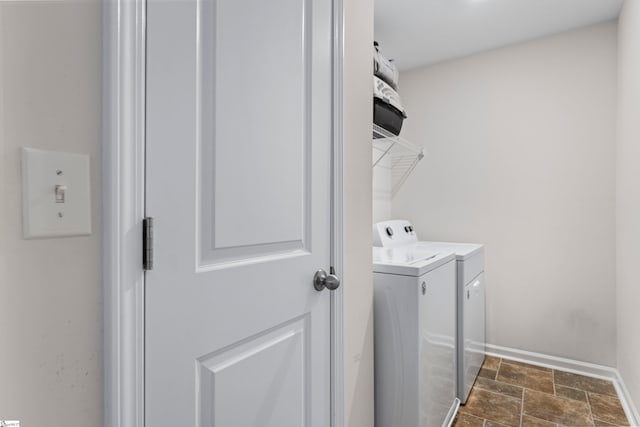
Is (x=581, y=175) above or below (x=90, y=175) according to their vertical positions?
above

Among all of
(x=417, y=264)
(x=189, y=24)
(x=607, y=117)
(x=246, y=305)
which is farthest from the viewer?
(x=607, y=117)

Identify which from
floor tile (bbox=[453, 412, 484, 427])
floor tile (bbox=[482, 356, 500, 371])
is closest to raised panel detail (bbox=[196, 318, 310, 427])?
floor tile (bbox=[453, 412, 484, 427])

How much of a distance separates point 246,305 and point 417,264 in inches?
35.9

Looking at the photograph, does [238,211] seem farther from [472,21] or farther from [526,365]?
[526,365]

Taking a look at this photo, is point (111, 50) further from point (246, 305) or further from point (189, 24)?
point (246, 305)

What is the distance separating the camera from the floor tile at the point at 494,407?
74.4 inches

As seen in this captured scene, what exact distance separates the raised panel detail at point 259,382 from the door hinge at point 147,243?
0.27 m

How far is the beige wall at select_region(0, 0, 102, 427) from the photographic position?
0.47 m

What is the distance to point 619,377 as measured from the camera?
2.21 meters

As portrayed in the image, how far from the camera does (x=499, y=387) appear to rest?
2.22 m

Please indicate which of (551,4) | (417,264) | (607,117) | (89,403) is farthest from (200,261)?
(607,117)

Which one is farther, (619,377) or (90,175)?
(619,377)

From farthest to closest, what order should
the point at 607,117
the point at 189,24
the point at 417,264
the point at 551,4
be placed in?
the point at 607,117, the point at 551,4, the point at 417,264, the point at 189,24

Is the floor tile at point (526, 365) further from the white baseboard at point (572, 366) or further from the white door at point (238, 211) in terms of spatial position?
the white door at point (238, 211)
